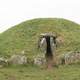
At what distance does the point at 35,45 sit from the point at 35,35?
11.7 feet

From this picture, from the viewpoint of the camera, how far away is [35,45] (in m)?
48.1

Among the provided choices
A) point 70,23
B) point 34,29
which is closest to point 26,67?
point 34,29

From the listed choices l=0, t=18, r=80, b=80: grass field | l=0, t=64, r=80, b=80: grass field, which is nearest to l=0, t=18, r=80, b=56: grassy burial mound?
l=0, t=18, r=80, b=80: grass field

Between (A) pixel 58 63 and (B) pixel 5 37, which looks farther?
(B) pixel 5 37

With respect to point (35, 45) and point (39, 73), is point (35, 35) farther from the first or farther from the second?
point (39, 73)

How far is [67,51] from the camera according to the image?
A: 149ft

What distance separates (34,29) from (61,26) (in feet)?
17.6

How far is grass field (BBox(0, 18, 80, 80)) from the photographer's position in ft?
122

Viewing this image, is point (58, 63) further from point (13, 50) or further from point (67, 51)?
point (13, 50)

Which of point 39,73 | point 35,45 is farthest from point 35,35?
point 39,73

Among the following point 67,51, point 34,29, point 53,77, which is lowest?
point 53,77

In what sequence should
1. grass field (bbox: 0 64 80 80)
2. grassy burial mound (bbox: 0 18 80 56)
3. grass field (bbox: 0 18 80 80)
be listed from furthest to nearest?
grassy burial mound (bbox: 0 18 80 56) → grass field (bbox: 0 18 80 80) → grass field (bbox: 0 64 80 80)

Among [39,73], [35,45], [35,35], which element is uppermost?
[35,35]

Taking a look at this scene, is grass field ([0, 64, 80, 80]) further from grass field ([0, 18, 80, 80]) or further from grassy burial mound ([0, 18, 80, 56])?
grassy burial mound ([0, 18, 80, 56])
